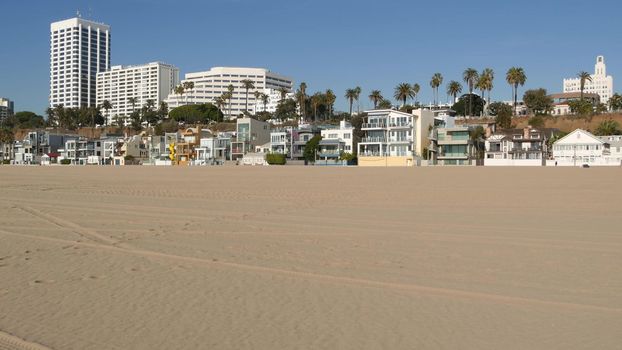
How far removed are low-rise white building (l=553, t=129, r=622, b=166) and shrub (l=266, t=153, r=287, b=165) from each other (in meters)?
40.2

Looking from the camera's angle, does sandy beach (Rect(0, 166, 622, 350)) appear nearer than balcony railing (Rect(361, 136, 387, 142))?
Yes

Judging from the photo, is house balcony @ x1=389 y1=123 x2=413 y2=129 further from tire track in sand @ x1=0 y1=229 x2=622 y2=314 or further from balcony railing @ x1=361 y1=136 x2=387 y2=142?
tire track in sand @ x1=0 y1=229 x2=622 y2=314

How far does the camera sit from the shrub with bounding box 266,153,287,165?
278 ft

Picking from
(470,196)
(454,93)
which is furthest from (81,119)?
(470,196)

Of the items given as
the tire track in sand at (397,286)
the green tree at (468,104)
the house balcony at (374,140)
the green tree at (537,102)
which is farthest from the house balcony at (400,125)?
the tire track in sand at (397,286)

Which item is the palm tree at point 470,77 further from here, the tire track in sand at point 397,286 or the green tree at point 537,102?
Result: the tire track in sand at point 397,286

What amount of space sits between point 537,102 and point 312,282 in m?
121

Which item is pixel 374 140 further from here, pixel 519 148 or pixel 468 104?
pixel 468 104

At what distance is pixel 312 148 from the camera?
285ft

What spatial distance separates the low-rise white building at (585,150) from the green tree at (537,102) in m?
39.7

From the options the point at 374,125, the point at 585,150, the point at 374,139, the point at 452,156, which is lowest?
the point at 452,156

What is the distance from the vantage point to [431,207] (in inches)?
602

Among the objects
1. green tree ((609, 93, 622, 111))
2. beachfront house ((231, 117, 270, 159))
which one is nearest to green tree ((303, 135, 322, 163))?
beachfront house ((231, 117, 270, 159))

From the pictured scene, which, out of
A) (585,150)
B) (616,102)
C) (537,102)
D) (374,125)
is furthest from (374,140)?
(616,102)
